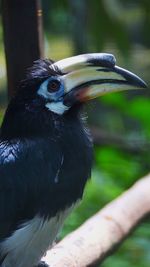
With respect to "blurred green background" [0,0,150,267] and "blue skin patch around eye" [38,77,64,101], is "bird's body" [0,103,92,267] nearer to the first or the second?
"blue skin patch around eye" [38,77,64,101]

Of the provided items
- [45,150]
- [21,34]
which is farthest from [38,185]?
[21,34]

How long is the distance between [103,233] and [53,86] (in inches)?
17.2

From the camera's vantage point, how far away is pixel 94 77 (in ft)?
8.09

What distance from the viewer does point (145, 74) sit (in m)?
7.40

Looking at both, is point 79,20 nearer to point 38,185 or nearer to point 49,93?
point 49,93

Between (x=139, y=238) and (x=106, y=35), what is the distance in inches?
27.8

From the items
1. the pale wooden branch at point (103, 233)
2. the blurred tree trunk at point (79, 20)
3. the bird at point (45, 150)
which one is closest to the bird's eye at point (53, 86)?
the bird at point (45, 150)

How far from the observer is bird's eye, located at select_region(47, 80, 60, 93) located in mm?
2502

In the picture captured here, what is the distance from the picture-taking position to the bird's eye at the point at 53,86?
8.21 feet

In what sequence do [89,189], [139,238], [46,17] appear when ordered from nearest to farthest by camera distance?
1. [139,238]
2. [89,189]
3. [46,17]

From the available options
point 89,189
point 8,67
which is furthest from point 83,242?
point 89,189

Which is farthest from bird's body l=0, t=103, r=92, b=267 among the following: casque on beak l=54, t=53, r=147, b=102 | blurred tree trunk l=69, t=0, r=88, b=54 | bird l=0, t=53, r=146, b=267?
blurred tree trunk l=69, t=0, r=88, b=54

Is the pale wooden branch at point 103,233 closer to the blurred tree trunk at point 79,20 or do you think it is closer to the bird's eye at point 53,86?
the bird's eye at point 53,86

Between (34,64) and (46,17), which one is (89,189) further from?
(46,17)
